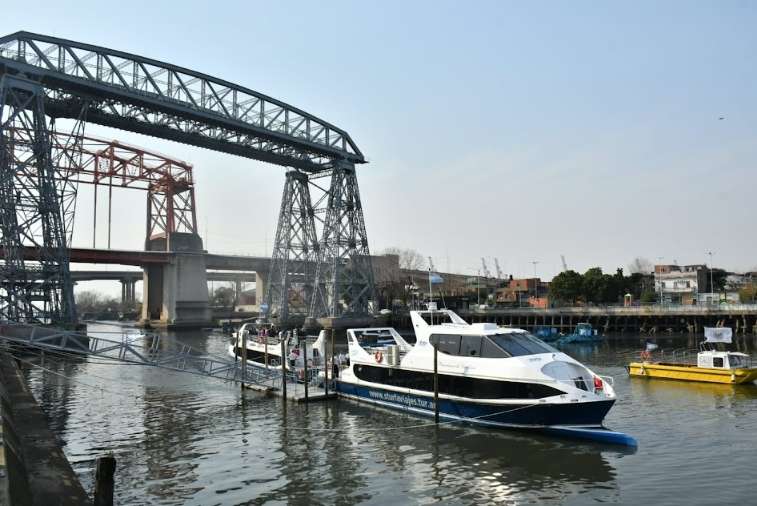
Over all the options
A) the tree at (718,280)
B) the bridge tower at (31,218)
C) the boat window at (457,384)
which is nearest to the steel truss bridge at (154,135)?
the bridge tower at (31,218)

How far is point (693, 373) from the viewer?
31.5m

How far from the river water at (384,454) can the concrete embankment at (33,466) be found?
1.04 meters

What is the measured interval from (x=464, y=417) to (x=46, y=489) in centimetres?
1342

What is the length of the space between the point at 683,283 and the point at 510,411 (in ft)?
325

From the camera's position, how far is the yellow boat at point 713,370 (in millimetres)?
30047

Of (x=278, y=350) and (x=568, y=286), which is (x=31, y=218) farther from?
(x=568, y=286)

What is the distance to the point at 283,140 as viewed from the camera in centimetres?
6606

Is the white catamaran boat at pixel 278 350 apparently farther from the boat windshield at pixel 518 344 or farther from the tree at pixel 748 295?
the tree at pixel 748 295

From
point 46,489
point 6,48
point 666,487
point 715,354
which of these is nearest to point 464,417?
point 666,487

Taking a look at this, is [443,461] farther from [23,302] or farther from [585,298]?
[585,298]

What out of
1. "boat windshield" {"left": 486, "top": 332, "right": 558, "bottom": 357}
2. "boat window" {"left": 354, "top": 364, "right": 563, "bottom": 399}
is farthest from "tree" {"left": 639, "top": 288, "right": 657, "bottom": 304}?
"boat windshield" {"left": 486, "top": 332, "right": 558, "bottom": 357}

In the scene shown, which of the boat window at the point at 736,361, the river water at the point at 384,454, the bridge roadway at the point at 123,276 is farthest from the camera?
the bridge roadway at the point at 123,276

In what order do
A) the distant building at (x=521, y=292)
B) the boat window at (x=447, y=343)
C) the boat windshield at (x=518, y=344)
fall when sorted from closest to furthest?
the boat windshield at (x=518, y=344) → the boat window at (x=447, y=343) → the distant building at (x=521, y=292)

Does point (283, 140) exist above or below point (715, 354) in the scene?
above
